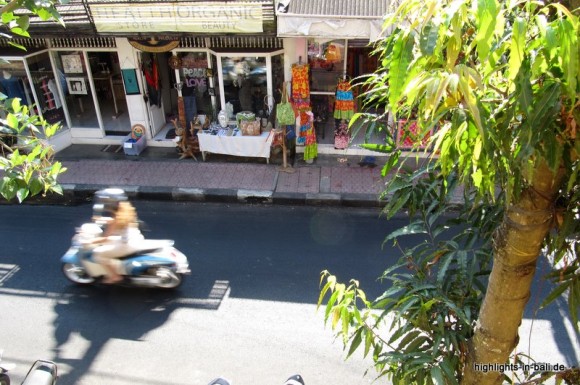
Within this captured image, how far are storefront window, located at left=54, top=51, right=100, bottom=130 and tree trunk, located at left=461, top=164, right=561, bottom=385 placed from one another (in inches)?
434

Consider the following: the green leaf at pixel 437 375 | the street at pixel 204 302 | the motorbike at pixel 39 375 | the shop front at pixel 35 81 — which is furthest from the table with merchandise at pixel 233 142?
the green leaf at pixel 437 375

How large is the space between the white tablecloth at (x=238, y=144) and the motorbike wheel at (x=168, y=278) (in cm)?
416

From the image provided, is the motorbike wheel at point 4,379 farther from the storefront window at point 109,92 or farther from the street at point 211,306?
the storefront window at point 109,92

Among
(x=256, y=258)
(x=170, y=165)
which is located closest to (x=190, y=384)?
(x=256, y=258)

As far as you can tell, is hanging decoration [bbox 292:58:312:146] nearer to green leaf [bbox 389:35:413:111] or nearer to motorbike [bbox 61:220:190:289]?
motorbike [bbox 61:220:190:289]

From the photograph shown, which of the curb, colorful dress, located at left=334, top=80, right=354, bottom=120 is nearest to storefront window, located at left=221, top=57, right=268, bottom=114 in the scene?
colorful dress, located at left=334, top=80, right=354, bottom=120

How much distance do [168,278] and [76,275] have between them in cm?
140

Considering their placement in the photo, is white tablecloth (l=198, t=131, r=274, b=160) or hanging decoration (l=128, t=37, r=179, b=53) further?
white tablecloth (l=198, t=131, r=274, b=160)

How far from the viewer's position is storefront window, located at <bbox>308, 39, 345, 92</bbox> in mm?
9781

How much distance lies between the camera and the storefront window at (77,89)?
10781 mm

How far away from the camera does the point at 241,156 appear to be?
416 inches

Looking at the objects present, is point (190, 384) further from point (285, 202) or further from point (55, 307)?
point (285, 202)

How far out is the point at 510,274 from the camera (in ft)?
6.02

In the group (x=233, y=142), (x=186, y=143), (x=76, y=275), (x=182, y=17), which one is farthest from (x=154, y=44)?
(x=76, y=275)
